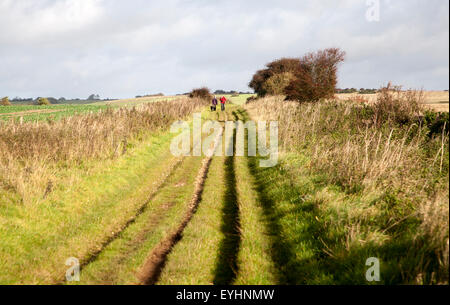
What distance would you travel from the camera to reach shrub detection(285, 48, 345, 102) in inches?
997

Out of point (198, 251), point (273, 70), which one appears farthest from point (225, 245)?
point (273, 70)

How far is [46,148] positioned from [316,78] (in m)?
25.7

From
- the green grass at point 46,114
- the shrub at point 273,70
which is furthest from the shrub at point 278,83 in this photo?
the green grass at point 46,114

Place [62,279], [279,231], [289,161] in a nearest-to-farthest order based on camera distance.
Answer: [62,279] → [279,231] → [289,161]

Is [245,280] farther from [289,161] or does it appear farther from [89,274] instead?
[289,161]

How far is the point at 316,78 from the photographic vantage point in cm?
2806

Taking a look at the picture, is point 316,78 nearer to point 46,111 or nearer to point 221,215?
point 221,215

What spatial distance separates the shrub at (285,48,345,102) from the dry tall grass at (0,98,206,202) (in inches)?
696

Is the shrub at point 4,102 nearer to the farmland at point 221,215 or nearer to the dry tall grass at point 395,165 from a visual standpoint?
the farmland at point 221,215

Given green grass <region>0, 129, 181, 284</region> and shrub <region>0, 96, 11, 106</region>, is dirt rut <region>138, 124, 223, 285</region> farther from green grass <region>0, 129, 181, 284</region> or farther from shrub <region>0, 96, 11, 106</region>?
shrub <region>0, 96, 11, 106</region>

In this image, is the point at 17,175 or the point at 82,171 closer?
the point at 17,175
